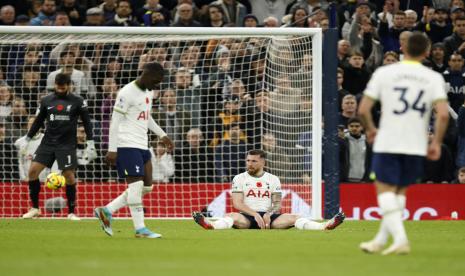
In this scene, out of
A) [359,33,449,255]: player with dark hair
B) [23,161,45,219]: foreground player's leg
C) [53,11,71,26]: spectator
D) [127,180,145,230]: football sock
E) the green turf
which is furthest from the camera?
[53,11,71,26]: spectator

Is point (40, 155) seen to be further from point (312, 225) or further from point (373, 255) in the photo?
point (373, 255)

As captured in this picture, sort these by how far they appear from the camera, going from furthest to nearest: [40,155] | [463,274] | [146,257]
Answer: [40,155] → [146,257] → [463,274]

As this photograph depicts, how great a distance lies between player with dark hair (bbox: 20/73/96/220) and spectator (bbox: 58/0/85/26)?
512 centimetres

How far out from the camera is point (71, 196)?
1919cm

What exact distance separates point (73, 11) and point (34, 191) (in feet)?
19.8

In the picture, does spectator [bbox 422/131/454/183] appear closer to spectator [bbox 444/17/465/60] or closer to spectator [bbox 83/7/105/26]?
spectator [bbox 444/17/465/60]

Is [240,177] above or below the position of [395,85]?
below

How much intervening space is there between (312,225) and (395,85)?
5.68 metres

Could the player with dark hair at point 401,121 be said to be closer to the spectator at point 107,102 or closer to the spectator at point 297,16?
the spectator at point 107,102

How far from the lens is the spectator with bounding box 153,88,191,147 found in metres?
20.9

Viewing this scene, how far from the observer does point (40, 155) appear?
18.9 m

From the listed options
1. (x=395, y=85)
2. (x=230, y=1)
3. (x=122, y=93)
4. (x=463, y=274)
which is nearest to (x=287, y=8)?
(x=230, y=1)

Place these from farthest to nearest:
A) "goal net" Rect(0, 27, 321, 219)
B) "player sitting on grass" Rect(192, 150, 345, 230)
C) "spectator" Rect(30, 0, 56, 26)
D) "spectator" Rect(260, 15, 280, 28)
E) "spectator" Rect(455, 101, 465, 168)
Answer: "spectator" Rect(30, 0, 56, 26) < "spectator" Rect(260, 15, 280, 28) < "spectator" Rect(455, 101, 465, 168) < "goal net" Rect(0, 27, 321, 219) < "player sitting on grass" Rect(192, 150, 345, 230)

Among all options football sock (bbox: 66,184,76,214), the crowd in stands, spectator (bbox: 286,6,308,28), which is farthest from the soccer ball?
spectator (bbox: 286,6,308,28)
